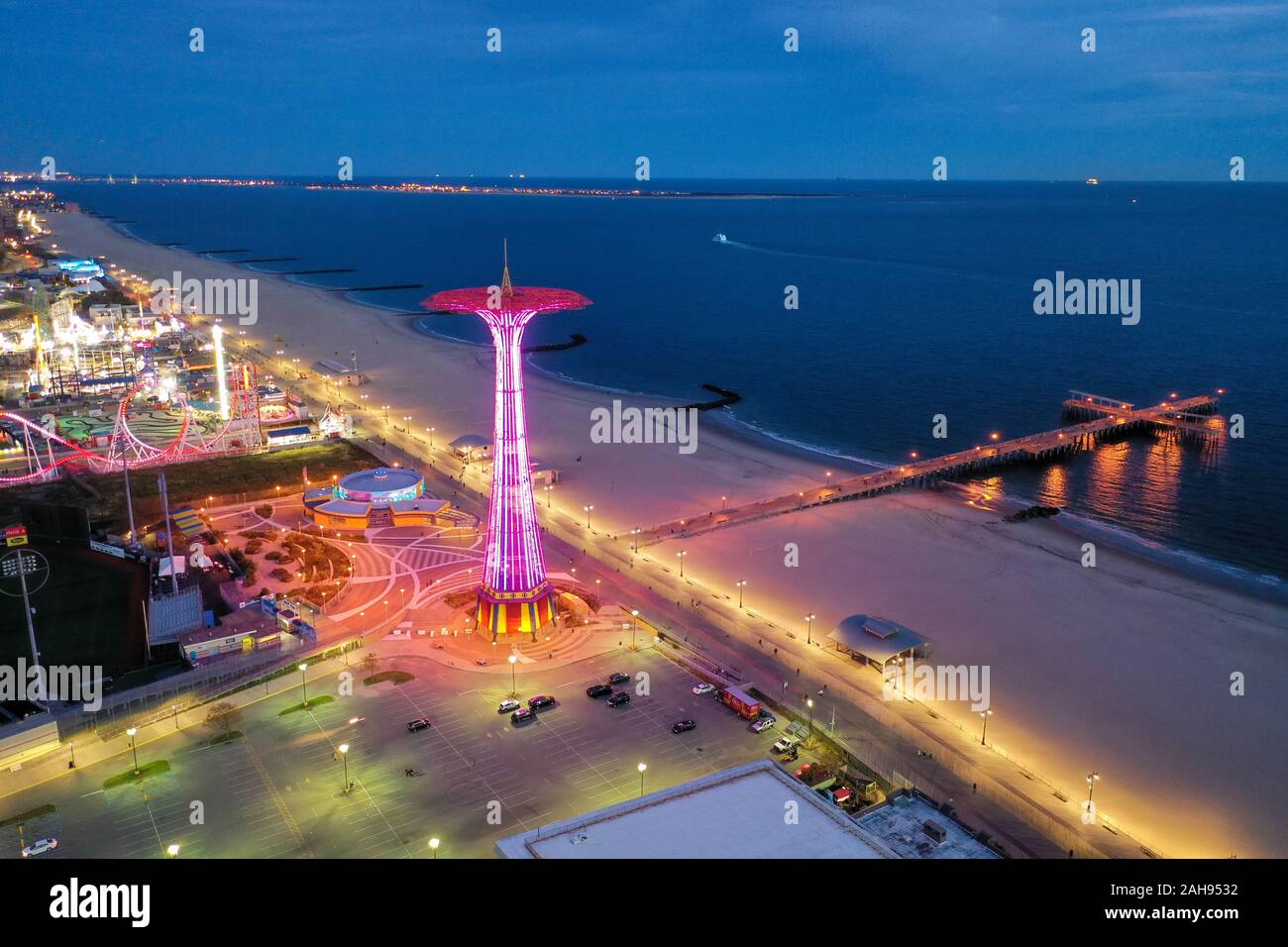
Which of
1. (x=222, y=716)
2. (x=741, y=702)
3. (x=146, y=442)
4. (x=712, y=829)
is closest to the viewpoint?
(x=712, y=829)

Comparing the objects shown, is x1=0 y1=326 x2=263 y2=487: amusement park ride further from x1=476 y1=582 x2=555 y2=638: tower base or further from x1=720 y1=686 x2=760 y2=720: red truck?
x1=720 y1=686 x2=760 y2=720: red truck

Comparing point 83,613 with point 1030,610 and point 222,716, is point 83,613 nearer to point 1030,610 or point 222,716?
point 222,716

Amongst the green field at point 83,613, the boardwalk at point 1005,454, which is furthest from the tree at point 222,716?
the boardwalk at point 1005,454

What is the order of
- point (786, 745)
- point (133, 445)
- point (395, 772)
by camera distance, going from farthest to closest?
point (133, 445)
point (786, 745)
point (395, 772)

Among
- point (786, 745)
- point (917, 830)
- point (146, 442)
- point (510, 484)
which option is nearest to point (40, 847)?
point (510, 484)

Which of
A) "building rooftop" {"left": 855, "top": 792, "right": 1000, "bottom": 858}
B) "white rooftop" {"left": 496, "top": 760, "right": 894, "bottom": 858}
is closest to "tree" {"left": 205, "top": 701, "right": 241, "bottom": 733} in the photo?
"white rooftop" {"left": 496, "top": 760, "right": 894, "bottom": 858}

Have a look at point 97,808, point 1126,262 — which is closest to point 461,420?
point 97,808

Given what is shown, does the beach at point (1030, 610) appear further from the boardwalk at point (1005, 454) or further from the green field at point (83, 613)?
the green field at point (83, 613)

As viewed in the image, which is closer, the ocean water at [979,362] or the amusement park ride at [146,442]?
the amusement park ride at [146,442]
